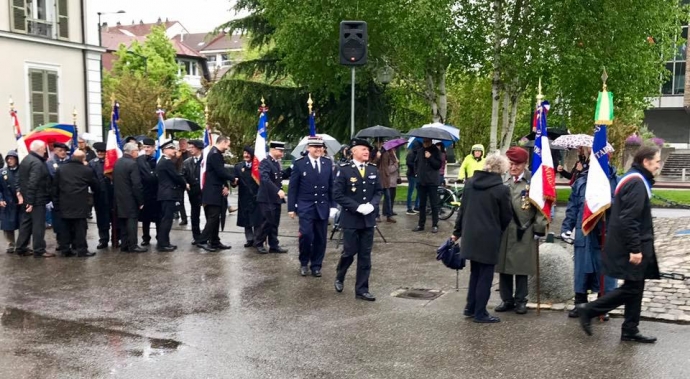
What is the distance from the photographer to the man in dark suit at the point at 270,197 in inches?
459

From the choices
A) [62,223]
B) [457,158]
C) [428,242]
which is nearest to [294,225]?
[428,242]

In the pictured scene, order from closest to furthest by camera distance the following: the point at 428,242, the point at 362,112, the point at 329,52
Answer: the point at 428,242, the point at 329,52, the point at 362,112

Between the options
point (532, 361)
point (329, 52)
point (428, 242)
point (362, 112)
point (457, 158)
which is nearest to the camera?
point (532, 361)

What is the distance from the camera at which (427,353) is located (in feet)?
21.5

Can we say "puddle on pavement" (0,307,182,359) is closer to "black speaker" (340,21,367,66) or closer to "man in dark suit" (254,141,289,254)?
"man in dark suit" (254,141,289,254)

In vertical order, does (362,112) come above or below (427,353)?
above

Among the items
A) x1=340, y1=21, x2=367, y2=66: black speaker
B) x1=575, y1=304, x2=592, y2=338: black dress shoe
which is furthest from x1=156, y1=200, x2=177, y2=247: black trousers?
x1=575, y1=304, x2=592, y2=338: black dress shoe

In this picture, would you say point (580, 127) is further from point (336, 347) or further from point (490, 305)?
point (336, 347)

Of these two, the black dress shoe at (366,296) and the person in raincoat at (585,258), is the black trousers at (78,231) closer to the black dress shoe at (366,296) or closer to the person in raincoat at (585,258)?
the black dress shoe at (366,296)

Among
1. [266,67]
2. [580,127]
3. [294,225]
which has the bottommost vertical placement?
[294,225]

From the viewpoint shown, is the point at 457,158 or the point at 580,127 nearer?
the point at 580,127

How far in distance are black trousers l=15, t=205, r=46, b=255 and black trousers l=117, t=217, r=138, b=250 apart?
1.22 metres

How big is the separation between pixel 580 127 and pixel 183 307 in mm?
20594

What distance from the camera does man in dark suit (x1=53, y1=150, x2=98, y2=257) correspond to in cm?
1164
